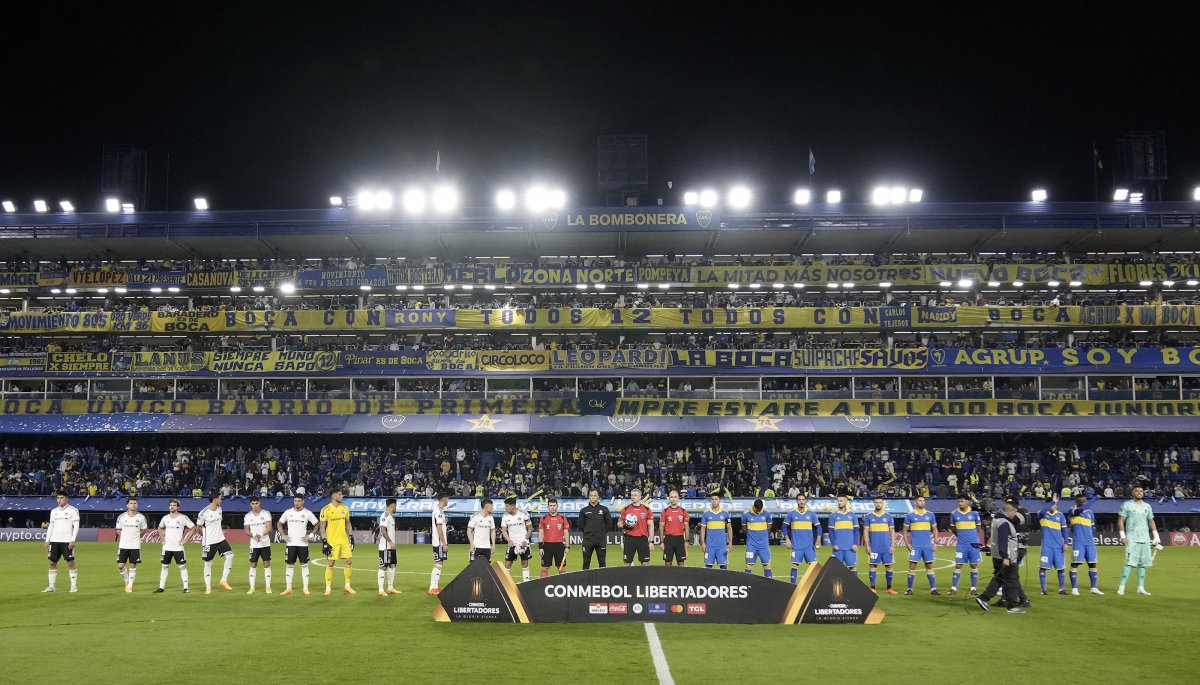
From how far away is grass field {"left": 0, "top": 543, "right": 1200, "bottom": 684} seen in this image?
1118 centimetres

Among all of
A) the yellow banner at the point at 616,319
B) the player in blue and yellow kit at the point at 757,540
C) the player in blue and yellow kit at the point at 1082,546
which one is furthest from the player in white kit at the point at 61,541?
the yellow banner at the point at 616,319

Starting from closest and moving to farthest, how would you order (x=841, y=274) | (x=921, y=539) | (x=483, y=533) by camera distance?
(x=483, y=533) → (x=921, y=539) → (x=841, y=274)

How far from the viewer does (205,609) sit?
1686 centimetres

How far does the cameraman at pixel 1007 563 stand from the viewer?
1659 centimetres

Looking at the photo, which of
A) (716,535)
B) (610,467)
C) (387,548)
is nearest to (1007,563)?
(716,535)

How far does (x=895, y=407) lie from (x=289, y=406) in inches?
1190

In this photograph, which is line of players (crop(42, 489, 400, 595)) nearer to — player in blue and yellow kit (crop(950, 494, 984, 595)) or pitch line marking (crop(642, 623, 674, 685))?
pitch line marking (crop(642, 623, 674, 685))

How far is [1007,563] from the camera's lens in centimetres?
1670

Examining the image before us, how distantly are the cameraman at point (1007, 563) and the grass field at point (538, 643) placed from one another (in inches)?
14.8

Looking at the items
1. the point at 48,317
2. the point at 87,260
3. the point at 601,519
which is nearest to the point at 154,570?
the point at 601,519

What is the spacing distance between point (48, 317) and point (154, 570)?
29361mm

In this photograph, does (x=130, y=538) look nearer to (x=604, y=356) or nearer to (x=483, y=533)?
(x=483, y=533)

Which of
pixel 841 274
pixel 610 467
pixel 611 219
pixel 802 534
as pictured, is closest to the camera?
pixel 802 534

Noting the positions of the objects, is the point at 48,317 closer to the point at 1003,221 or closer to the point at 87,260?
the point at 87,260
